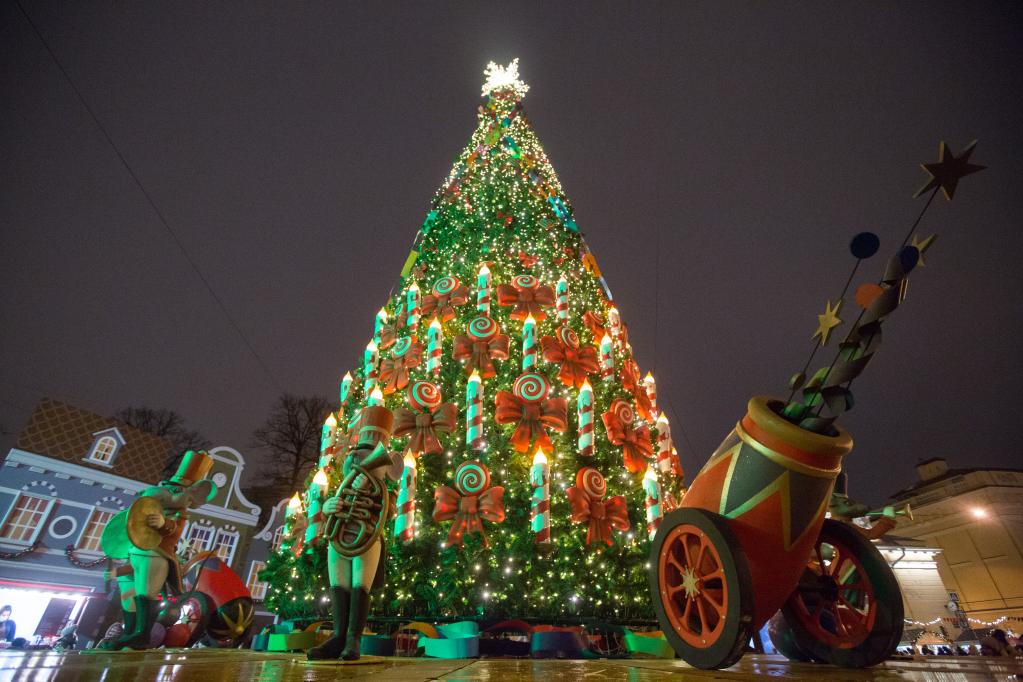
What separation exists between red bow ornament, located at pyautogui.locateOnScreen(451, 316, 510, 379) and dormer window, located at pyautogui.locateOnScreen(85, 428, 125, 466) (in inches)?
529

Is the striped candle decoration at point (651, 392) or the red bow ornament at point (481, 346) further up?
the striped candle decoration at point (651, 392)

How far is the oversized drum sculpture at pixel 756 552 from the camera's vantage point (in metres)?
2.05

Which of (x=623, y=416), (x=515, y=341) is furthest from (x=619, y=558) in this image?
(x=515, y=341)

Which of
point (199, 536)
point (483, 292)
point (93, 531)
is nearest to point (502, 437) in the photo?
point (483, 292)

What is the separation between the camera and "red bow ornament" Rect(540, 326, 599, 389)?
5.85m

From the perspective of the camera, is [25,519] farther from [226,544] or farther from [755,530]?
[755,530]

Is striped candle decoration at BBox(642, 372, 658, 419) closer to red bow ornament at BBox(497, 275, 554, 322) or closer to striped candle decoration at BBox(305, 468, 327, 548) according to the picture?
red bow ornament at BBox(497, 275, 554, 322)

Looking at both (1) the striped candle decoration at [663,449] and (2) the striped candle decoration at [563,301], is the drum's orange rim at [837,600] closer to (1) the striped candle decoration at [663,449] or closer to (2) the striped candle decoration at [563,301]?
(1) the striped candle decoration at [663,449]

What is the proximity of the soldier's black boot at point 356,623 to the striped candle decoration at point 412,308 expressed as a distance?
4.09m

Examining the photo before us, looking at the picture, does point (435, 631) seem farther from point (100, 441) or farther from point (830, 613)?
point (100, 441)

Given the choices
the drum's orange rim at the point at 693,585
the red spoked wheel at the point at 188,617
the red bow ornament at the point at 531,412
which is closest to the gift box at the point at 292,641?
the red spoked wheel at the point at 188,617

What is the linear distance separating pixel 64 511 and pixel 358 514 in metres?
14.3

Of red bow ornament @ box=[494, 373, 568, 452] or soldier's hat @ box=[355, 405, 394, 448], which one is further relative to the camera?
red bow ornament @ box=[494, 373, 568, 452]

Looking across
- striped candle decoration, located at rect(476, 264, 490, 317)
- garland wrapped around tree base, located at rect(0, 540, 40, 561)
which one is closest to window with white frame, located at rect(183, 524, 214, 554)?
garland wrapped around tree base, located at rect(0, 540, 40, 561)
